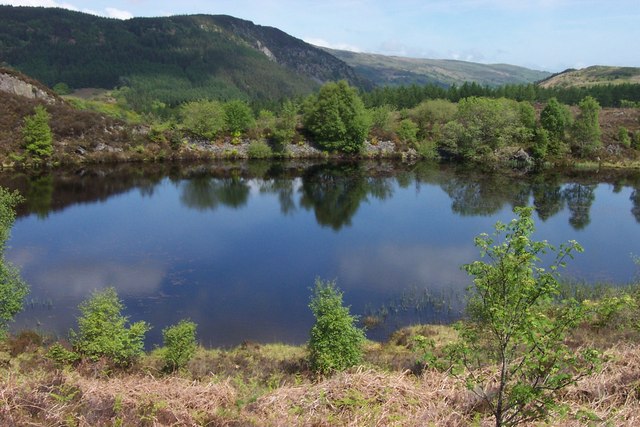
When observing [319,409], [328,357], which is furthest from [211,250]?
[319,409]

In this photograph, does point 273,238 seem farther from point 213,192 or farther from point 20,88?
point 20,88

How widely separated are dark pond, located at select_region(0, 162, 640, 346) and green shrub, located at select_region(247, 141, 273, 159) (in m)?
12.3

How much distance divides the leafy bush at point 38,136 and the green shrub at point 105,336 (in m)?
54.8

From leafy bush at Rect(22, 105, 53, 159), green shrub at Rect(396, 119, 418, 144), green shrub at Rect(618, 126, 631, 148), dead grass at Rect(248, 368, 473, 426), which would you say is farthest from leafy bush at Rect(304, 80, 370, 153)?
dead grass at Rect(248, 368, 473, 426)

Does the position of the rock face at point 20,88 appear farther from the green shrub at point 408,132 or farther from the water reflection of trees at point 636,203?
the water reflection of trees at point 636,203

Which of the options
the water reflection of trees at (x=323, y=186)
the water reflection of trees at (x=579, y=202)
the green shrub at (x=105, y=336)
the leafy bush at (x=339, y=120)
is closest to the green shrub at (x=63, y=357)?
the green shrub at (x=105, y=336)

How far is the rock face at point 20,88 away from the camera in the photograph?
7150 centimetres

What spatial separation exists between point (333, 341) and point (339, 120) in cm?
6337

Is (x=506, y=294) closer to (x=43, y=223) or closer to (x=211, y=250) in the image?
(x=211, y=250)

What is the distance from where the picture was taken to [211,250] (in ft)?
111

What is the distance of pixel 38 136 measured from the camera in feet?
208

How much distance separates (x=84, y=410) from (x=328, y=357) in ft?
30.8

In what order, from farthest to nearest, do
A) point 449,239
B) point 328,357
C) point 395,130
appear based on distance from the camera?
1. point 395,130
2. point 449,239
3. point 328,357

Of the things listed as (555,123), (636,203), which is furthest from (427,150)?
(636,203)
